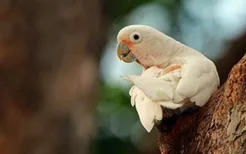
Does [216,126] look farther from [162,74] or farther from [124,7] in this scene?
[124,7]

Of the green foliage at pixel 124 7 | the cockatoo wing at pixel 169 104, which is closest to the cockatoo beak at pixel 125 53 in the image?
the cockatoo wing at pixel 169 104

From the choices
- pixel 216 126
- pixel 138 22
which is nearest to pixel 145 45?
pixel 216 126

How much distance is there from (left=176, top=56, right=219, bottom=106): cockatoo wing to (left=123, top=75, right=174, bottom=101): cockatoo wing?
0.01 meters

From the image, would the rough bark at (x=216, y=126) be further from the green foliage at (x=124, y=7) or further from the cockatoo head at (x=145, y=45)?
the green foliage at (x=124, y=7)

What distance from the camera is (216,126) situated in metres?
0.67

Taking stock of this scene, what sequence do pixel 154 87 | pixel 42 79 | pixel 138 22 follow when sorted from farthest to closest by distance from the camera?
pixel 138 22 → pixel 42 79 → pixel 154 87

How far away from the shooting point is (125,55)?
75 cm

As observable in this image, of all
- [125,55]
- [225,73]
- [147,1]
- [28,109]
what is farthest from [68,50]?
[147,1]

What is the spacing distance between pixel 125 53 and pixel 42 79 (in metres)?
0.58

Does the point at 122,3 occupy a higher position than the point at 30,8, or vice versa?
the point at 30,8

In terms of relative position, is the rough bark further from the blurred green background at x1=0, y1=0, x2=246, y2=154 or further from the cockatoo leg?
the blurred green background at x1=0, y1=0, x2=246, y2=154

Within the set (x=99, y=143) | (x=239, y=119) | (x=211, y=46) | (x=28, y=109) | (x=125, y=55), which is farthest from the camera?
(x=99, y=143)

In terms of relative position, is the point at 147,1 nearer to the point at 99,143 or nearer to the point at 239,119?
the point at 99,143

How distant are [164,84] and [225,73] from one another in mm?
974
